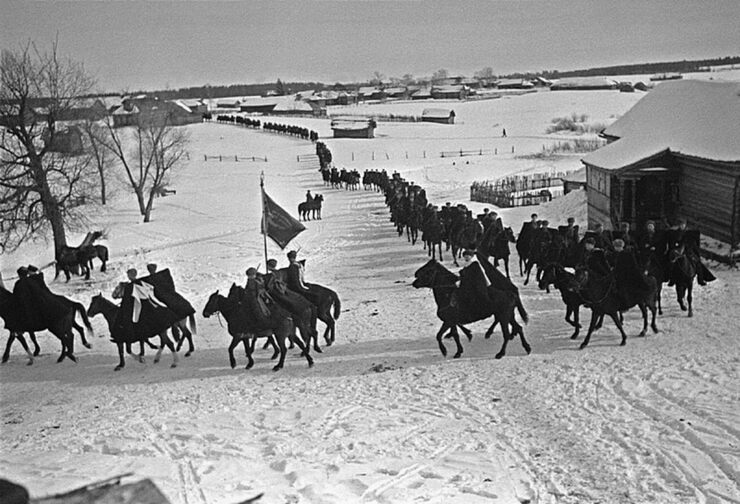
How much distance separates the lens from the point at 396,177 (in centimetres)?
3600

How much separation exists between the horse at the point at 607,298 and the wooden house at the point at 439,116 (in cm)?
7947

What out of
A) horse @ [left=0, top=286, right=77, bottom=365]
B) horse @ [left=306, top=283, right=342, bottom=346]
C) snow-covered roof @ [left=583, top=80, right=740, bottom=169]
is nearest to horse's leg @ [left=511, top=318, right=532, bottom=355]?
horse @ [left=306, top=283, right=342, bottom=346]

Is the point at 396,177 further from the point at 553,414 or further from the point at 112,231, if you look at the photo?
the point at 553,414

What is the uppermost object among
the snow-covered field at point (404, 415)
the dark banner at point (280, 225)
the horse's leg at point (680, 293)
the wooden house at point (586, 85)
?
the wooden house at point (586, 85)

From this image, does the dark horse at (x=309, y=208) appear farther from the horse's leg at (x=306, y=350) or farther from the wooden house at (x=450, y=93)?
the wooden house at (x=450, y=93)

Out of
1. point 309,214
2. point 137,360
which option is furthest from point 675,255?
point 309,214

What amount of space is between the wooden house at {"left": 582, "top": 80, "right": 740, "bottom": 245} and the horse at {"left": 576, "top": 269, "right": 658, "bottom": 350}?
7.61m

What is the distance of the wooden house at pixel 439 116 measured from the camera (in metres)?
89.6

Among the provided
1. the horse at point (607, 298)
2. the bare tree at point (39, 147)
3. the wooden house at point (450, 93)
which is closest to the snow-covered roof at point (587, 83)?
the wooden house at point (450, 93)

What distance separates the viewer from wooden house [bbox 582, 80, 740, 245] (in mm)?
19188

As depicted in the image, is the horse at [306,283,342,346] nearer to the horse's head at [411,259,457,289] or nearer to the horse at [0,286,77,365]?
the horse's head at [411,259,457,289]

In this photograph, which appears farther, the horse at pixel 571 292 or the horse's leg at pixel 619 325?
the horse at pixel 571 292

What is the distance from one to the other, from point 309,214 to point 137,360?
21.7 meters

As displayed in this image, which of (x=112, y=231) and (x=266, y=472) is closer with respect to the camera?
(x=266, y=472)
